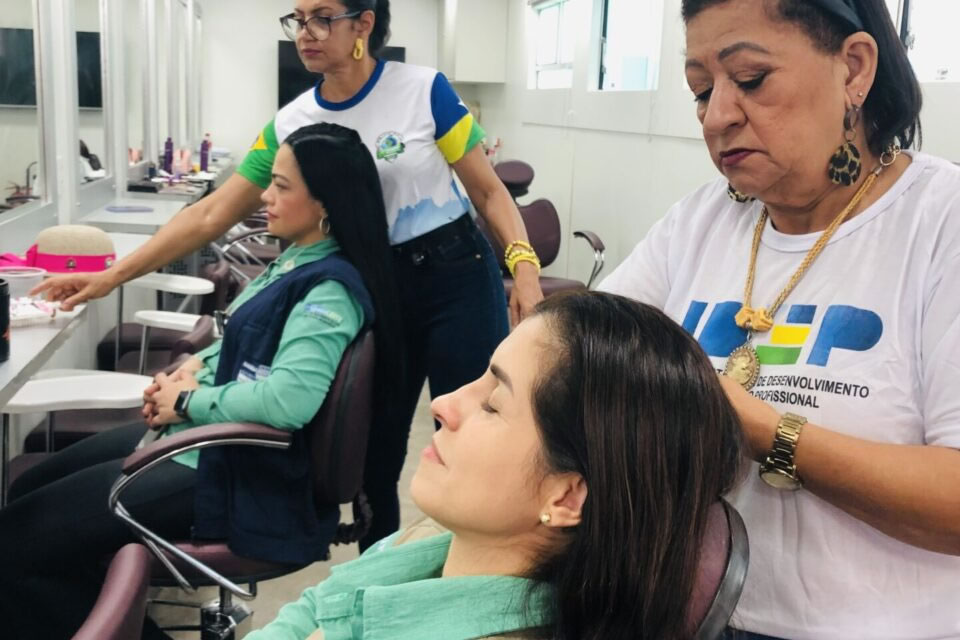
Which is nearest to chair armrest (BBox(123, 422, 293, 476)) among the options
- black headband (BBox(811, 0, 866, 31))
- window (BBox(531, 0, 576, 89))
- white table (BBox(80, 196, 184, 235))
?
black headband (BBox(811, 0, 866, 31))

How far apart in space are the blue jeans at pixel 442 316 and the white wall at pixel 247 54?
7015mm

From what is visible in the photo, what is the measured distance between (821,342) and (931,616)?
29 centimetres

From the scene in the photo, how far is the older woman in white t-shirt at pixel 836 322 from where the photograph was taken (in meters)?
0.87

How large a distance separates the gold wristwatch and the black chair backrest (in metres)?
1.09

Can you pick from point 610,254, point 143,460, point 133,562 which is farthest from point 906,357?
point 610,254

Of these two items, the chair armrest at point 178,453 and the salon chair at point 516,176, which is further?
the salon chair at point 516,176

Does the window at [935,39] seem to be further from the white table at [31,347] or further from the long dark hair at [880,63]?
the white table at [31,347]

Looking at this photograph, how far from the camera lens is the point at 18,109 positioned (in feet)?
10.2

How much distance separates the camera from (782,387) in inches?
37.5

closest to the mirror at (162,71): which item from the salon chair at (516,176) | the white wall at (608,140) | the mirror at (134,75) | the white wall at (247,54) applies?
the mirror at (134,75)

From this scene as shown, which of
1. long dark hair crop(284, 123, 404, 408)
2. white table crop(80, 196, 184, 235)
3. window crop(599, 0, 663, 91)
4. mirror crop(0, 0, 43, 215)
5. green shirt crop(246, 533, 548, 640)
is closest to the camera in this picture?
green shirt crop(246, 533, 548, 640)

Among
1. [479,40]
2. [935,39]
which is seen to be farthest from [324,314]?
[479,40]

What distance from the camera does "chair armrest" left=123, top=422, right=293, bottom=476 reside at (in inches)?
66.7

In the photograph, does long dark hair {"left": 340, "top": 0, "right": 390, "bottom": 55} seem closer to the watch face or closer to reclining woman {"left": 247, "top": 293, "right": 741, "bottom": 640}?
reclining woman {"left": 247, "top": 293, "right": 741, "bottom": 640}
